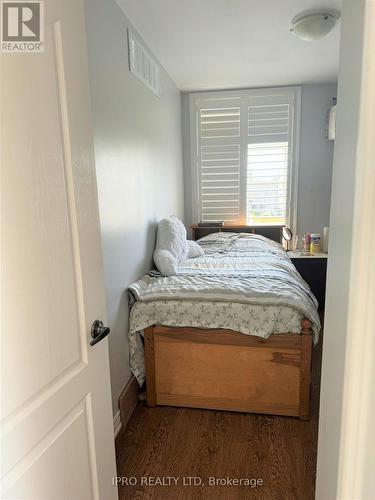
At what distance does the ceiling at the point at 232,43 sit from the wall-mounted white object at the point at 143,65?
0.08 meters

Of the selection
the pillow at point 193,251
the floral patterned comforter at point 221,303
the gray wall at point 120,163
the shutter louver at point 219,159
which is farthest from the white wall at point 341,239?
the shutter louver at point 219,159

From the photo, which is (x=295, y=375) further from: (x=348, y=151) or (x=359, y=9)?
(x=359, y=9)

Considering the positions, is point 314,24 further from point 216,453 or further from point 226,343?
point 216,453

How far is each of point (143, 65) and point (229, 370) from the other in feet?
7.36

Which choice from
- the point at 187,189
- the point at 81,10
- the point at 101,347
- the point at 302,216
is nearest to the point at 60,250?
the point at 101,347

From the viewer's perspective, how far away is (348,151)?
0.74 metres

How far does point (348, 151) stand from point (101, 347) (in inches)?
39.0

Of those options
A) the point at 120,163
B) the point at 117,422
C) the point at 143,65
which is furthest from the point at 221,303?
the point at 143,65

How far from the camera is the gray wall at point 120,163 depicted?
1739 millimetres

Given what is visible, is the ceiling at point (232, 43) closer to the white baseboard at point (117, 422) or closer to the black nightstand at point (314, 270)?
the black nightstand at point (314, 270)

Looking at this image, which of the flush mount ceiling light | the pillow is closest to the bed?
the pillow

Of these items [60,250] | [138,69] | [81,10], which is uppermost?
[138,69]

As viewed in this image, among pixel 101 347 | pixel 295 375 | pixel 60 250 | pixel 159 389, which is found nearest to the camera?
pixel 60 250

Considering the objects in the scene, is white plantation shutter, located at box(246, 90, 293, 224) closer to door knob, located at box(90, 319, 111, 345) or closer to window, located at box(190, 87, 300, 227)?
window, located at box(190, 87, 300, 227)
